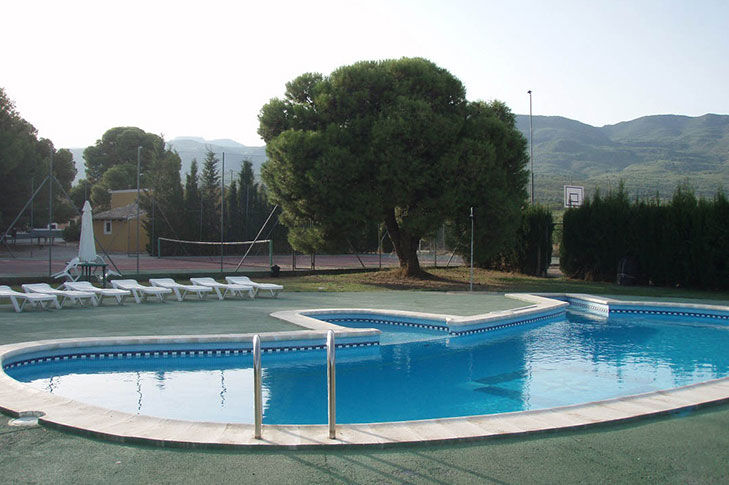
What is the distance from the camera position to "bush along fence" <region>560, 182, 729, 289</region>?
18297 mm

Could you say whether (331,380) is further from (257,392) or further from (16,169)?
(16,169)

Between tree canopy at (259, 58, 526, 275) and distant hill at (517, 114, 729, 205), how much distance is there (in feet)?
210

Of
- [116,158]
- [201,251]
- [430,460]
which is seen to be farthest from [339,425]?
[116,158]

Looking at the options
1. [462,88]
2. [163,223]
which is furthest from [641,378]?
[163,223]

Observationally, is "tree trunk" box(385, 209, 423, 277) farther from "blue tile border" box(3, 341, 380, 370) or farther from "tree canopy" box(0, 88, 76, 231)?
"tree canopy" box(0, 88, 76, 231)

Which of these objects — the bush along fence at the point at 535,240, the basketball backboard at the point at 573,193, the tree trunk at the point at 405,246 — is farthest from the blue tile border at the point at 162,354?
the basketball backboard at the point at 573,193

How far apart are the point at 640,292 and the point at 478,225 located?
522cm

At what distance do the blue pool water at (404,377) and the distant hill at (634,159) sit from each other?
238 ft

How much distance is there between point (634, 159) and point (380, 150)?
484 feet

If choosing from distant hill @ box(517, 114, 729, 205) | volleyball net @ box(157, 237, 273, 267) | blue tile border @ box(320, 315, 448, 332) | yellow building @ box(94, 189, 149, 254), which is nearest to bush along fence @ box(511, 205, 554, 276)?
blue tile border @ box(320, 315, 448, 332)

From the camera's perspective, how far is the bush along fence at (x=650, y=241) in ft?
60.0

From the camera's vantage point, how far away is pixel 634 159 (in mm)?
149125

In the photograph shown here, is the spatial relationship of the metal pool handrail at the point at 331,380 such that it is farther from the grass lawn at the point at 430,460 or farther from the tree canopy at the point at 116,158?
the tree canopy at the point at 116,158

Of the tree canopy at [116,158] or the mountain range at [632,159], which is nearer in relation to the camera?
the tree canopy at [116,158]
